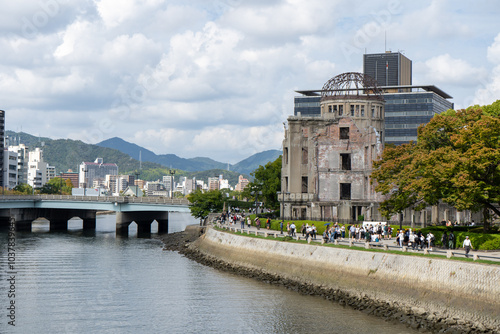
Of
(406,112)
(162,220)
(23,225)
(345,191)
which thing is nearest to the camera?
(345,191)

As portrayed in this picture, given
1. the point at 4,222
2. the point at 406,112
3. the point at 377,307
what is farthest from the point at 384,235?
the point at 406,112

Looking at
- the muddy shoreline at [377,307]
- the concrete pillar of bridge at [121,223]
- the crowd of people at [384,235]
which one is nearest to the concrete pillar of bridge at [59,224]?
the concrete pillar of bridge at [121,223]

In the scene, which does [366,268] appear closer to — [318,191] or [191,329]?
[191,329]

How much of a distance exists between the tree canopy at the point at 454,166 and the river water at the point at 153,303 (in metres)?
14.5

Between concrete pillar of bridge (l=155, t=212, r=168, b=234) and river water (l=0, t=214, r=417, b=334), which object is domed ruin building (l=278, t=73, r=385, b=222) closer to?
river water (l=0, t=214, r=417, b=334)

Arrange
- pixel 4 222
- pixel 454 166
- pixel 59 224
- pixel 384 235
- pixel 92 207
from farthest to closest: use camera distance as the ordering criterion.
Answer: pixel 59 224
pixel 4 222
pixel 92 207
pixel 384 235
pixel 454 166

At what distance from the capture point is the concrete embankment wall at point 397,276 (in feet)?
126

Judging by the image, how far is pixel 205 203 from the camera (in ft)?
395

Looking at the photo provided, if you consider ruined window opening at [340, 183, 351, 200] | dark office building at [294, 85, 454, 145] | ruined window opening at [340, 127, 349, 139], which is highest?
dark office building at [294, 85, 454, 145]

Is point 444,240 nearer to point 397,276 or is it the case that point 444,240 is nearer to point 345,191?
point 397,276

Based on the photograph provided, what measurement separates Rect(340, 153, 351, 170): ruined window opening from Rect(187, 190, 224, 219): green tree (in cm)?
3619

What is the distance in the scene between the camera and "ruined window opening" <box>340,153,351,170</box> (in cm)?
9088

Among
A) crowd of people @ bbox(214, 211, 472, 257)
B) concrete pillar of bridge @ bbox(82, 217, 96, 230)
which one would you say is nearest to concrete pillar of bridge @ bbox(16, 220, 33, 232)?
concrete pillar of bridge @ bbox(82, 217, 96, 230)

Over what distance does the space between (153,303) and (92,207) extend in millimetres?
84981
